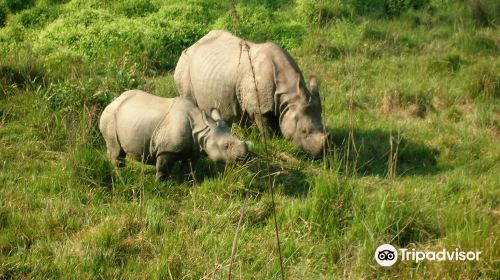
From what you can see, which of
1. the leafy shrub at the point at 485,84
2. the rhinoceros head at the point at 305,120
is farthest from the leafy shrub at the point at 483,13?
the rhinoceros head at the point at 305,120

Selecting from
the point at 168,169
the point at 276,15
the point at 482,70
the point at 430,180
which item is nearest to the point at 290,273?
the point at 168,169

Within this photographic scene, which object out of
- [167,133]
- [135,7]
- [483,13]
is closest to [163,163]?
[167,133]

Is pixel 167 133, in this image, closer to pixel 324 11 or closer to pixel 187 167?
pixel 187 167

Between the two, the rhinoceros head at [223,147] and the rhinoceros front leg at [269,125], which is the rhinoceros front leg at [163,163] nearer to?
the rhinoceros head at [223,147]

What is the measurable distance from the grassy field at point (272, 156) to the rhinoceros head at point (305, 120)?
18 cm

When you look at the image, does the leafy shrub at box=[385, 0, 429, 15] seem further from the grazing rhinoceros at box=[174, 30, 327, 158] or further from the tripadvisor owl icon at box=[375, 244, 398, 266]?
the tripadvisor owl icon at box=[375, 244, 398, 266]

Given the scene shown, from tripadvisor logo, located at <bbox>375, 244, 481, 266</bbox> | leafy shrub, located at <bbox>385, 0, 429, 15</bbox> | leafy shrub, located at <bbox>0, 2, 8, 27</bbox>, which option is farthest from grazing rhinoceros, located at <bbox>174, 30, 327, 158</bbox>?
leafy shrub, located at <bbox>0, 2, 8, 27</bbox>

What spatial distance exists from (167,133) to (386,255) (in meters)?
2.54

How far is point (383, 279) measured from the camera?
4.54 m

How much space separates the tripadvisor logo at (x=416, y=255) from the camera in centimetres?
451

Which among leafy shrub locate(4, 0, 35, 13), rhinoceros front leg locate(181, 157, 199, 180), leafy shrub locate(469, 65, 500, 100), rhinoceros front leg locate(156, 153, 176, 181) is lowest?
leafy shrub locate(469, 65, 500, 100)

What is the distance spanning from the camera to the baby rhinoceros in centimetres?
614

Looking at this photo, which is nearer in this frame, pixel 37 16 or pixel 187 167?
pixel 187 167

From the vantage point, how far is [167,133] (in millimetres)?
6191
